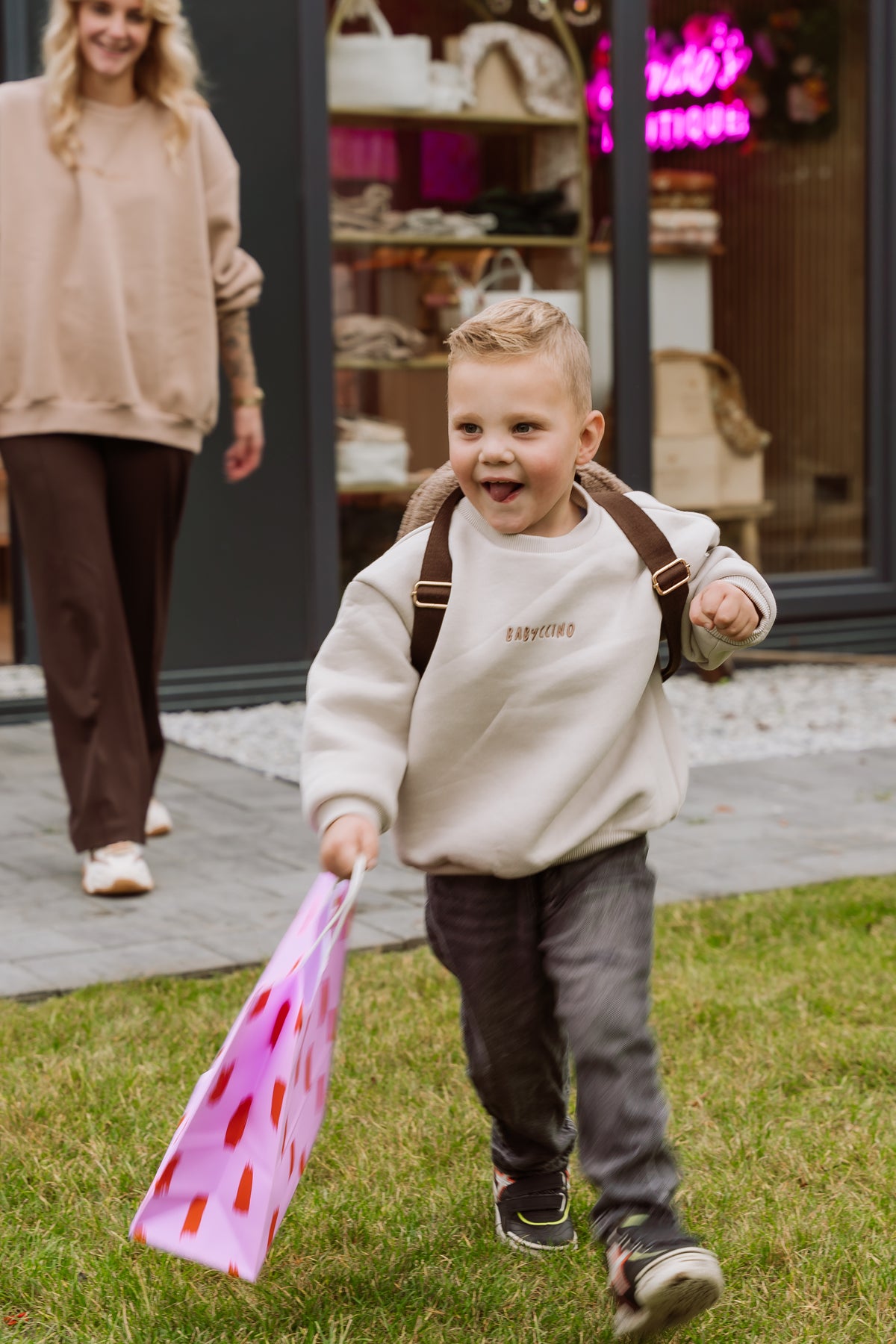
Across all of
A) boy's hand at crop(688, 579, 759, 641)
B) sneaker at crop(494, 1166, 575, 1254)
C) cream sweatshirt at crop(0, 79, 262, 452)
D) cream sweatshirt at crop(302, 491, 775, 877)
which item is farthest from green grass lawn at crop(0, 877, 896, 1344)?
Result: cream sweatshirt at crop(0, 79, 262, 452)

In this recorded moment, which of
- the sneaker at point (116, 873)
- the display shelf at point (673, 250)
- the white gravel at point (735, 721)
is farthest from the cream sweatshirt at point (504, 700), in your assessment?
the display shelf at point (673, 250)

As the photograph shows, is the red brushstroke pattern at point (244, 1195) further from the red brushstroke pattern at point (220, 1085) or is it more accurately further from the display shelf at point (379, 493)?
the display shelf at point (379, 493)

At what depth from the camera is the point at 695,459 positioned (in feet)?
28.5

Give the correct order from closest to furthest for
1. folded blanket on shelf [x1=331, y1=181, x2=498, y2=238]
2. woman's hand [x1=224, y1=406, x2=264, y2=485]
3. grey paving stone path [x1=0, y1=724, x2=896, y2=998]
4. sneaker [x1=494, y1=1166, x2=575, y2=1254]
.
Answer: sneaker [x1=494, y1=1166, x2=575, y2=1254] → grey paving stone path [x1=0, y1=724, x2=896, y2=998] → woman's hand [x1=224, y1=406, x2=264, y2=485] → folded blanket on shelf [x1=331, y1=181, x2=498, y2=238]

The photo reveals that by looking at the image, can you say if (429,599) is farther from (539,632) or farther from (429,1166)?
(429,1166)

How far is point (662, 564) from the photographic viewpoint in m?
2.51

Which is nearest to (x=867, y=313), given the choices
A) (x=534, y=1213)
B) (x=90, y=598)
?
(x=90, y=598)

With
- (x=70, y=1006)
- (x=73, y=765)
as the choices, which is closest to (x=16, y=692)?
(x=73, y=765)

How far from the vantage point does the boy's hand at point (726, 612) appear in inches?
94.9

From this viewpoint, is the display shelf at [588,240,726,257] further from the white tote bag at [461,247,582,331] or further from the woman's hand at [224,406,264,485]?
the woman's hand at [224,406,264,485]

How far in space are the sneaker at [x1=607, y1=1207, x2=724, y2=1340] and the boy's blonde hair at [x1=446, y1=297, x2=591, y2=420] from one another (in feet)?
3.43

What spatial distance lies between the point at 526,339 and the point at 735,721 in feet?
16.6

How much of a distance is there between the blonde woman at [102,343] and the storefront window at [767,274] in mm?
4098

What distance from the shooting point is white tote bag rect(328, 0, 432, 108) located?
7.52 m
